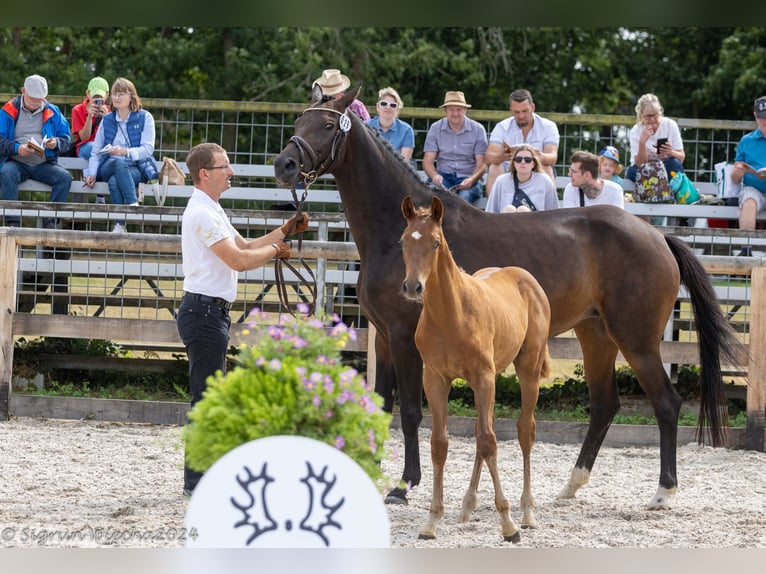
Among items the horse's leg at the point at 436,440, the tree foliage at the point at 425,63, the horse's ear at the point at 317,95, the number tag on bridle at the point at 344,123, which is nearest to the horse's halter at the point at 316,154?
the number tag on bridle at the point at 344,123

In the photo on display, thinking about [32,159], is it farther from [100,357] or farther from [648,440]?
[648,440]

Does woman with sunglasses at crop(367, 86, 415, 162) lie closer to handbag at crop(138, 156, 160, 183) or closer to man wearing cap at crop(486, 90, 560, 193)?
man wearing cap at crop(486, 90, 560, 193)

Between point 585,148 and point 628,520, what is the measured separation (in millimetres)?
7764

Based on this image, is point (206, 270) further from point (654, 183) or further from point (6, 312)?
point (654, 183)

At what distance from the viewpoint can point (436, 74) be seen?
67.7 ft

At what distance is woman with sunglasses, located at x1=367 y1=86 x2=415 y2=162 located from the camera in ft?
31.1

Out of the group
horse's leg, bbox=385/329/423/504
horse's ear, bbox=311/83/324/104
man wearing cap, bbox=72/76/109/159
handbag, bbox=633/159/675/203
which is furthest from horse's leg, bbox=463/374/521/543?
man wearing cap, bbox=72/76/109/159

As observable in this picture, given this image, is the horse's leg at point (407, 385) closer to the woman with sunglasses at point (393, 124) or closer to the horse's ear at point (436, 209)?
the horse's ear at point (436, 209)

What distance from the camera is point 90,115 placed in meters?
10.4

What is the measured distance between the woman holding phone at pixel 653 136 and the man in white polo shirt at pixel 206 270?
5435 millimetres

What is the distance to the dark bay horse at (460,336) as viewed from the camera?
4410 millimetres

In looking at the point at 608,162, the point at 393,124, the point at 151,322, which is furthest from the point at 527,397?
the point at 393,124

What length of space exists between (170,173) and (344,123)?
458 cm

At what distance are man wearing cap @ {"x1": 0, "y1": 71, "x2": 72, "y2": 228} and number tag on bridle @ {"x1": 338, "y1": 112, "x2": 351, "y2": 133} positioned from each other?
488 cm
